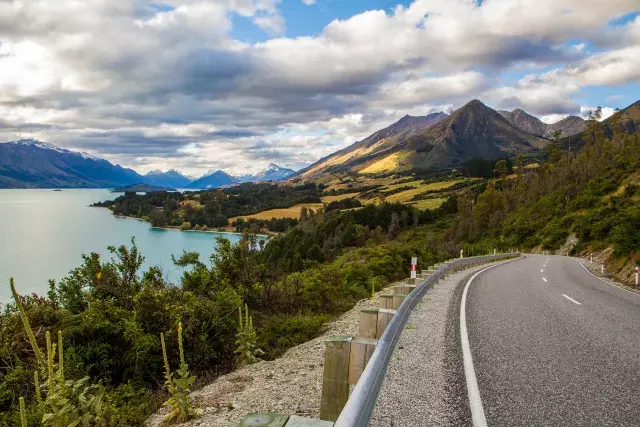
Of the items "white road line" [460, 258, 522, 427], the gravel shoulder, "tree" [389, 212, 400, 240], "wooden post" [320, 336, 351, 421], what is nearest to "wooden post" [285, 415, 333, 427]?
"wooden post" [320, 336, 351, 421]

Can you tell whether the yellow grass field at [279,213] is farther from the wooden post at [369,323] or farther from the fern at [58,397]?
the wooden post at [369,323]

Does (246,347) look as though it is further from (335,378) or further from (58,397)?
(335,378)

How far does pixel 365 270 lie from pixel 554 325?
461 inches

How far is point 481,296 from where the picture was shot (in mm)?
12594

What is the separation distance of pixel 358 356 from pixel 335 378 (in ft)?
0.94

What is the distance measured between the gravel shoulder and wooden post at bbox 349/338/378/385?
191 cm

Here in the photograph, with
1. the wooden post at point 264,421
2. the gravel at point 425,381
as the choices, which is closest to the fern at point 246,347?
the gravel at point 425,381

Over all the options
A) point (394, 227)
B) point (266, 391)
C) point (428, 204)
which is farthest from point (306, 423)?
point (428, 204)

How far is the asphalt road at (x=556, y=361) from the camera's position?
167 inches

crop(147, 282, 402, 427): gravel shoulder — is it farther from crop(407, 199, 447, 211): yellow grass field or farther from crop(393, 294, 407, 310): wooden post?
crop(407, 199, 447, 211): yellow grass field

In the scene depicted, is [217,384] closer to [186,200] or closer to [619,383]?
[619,383]

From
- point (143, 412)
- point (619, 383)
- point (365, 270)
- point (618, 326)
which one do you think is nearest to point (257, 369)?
point (143, 412)

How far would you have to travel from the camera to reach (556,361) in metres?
5.89

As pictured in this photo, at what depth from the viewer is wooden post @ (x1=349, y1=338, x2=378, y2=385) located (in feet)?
12.4
